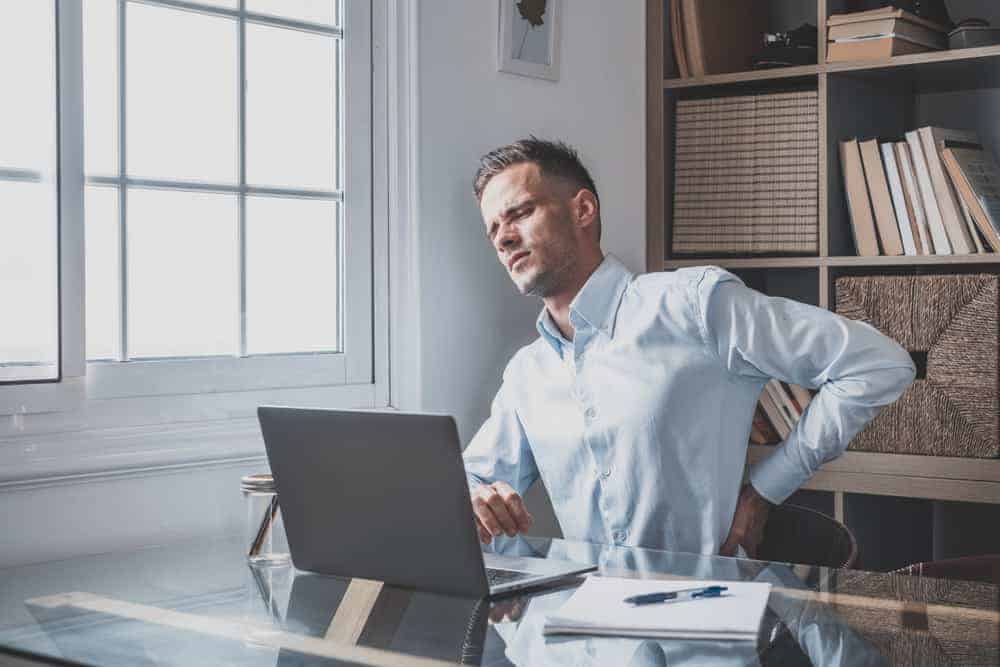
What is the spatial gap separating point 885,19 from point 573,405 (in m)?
1.15

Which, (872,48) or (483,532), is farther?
(872,48)

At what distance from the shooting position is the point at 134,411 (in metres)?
2.12

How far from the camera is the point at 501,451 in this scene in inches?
94.9

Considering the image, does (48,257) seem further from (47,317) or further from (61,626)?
(61,626)

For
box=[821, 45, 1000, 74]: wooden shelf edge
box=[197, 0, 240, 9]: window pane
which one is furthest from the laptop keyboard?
box=[821, 45, 1000, 74]: wooden shelf edge

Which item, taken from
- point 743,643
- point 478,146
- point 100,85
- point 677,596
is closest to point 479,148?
point 478,146

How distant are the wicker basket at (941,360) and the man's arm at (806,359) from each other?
52 centimetres

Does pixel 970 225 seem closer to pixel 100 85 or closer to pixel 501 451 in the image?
pixel 501 451

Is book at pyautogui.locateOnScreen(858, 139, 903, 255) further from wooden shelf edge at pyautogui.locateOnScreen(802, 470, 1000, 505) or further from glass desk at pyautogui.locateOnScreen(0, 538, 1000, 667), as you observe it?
glass desk at pyautogui.locateOnScreen(0, 538, 1000, 667)

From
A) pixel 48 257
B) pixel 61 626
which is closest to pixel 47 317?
pixel 48 257

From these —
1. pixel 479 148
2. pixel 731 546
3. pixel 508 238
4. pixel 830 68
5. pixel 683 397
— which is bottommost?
pixel 731 546

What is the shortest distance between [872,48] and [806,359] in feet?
3.03

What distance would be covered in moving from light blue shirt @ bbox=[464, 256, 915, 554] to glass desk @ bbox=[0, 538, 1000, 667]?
0.40 meters

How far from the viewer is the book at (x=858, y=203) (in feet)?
9.16
